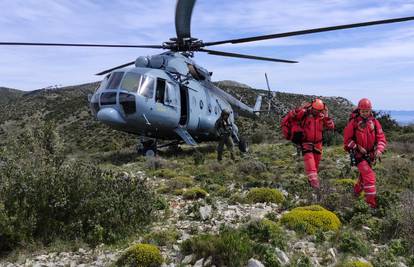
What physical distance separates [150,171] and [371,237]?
6798 millimetres

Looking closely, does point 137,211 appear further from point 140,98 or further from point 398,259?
point 140,98

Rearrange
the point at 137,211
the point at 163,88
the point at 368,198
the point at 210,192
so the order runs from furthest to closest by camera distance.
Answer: the point at 163,88 → the point at 210,192 → the point at 368,198 → the point at 137,211

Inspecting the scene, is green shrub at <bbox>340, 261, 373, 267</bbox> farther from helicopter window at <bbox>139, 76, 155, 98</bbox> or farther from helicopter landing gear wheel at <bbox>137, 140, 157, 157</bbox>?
helicopter landing gear wheel at <bbox>137, 140, 157, 157</bbox>

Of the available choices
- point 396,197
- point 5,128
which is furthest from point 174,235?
point 5,128

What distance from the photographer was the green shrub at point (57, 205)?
20.2 feet

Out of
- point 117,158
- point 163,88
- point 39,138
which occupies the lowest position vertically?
point 117,158

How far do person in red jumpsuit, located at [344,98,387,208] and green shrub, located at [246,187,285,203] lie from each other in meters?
1.49

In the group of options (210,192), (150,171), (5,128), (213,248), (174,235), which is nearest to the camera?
(213,248)

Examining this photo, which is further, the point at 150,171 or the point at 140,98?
the point at 140,98

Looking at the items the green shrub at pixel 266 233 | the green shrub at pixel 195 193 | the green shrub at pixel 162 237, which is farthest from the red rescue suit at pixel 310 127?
the green shrub at pixel 162 237

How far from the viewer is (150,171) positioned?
40.3 ft

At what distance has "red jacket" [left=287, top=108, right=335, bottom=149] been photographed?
9.37m

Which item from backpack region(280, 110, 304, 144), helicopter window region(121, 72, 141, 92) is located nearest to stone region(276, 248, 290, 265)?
backpack region(280, 110, 304, 144)

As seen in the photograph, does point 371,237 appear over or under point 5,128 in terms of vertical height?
over
